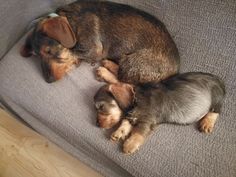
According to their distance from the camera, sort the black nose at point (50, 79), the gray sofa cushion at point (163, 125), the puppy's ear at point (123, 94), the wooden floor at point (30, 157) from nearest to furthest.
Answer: the gray sofa cushion at point (163, 125), the puppy's ear at point (123, 94), the black nose at point (50, 79), the wooden floor at point (30, 157)

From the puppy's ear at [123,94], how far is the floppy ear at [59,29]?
31 centimetres

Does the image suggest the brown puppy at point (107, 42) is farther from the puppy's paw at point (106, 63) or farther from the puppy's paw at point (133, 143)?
the puppy's paw at point (133, 143)

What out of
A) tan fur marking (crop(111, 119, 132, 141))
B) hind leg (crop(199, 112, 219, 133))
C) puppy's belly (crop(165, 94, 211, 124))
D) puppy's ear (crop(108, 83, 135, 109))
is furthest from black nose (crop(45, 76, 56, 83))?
hind leg (crop(199, 112, 219, 133))

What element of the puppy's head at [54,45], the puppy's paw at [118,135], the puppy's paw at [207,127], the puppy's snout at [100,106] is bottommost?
the puppy's paw at [118,135]

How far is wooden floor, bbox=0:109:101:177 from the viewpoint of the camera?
2.02 meters

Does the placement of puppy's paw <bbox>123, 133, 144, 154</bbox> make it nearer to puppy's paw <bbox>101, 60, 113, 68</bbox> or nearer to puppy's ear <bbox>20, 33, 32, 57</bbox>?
puppy's paw <bbox>101, 60, 113, 68</bbox>

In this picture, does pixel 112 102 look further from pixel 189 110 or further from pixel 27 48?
pixel 27 48

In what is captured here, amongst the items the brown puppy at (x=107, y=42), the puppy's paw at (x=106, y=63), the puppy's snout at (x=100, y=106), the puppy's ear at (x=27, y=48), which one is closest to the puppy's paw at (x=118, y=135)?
the puppy's snout at (x=100, y=106)

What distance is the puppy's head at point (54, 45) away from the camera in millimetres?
1737

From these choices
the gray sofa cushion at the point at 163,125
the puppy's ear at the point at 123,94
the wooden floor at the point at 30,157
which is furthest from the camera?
the wooden floor at the point at 30,157

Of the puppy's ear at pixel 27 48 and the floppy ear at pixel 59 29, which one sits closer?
the floppy ear at pixel 59 29

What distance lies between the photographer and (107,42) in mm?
1841

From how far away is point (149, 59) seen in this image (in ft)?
5.74

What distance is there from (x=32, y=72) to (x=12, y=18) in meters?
A: 0.32
